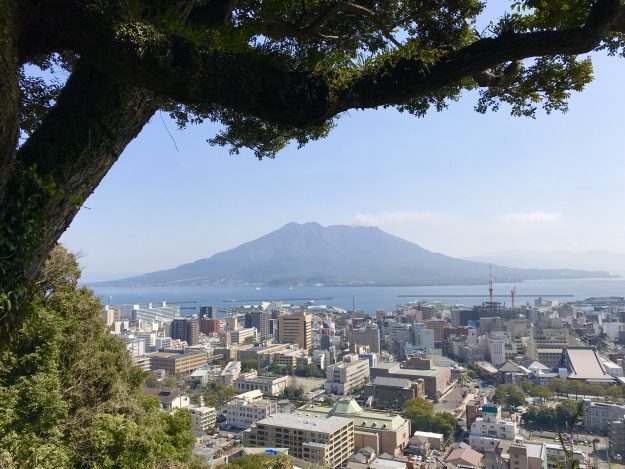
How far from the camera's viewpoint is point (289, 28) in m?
1.92

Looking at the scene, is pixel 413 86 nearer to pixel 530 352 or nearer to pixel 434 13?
pixel 434 13

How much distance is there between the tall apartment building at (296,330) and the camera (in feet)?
140

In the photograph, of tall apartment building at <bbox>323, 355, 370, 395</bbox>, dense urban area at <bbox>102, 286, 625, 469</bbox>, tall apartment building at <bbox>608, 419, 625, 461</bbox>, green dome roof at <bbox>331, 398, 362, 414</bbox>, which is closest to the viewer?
dense urban area at <bbox>102, 286, 625, 469</bbox>

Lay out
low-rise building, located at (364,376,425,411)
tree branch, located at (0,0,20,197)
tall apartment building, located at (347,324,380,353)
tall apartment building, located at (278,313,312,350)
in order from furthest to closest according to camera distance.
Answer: tall apartment building, located at (278,313,312,350), tall apartment building, located at (347,324,380,353), low-rise building, located at (364,376,425,411), tree branch, located at (0,0,20,197)

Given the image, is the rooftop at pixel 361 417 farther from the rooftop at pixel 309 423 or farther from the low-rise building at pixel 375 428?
the rooftop at pixel 309 423

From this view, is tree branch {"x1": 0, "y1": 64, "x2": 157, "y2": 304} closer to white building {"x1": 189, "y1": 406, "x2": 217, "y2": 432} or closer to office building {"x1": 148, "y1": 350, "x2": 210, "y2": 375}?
white building {"x1": 189, "y1": 406, "x2": 217, "y2": 432}

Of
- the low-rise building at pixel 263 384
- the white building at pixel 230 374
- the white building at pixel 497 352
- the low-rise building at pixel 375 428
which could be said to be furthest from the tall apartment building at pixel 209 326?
the low-rise building at pixel 375 428

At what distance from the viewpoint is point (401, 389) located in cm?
2417

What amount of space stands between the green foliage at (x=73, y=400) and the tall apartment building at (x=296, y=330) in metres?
39.7

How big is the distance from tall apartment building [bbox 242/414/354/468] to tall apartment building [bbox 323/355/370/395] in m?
10.3

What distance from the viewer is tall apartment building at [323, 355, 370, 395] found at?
26516mm

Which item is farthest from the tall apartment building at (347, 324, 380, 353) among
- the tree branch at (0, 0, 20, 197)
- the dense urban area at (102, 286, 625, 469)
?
the tree branch at (0, 0, 20, 197)

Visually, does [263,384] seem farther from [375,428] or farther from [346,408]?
[375,428]

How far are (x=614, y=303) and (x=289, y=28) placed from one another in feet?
267
